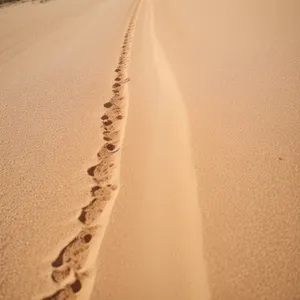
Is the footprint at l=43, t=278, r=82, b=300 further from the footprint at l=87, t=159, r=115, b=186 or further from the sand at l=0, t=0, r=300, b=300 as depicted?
the footprint at l=87, t=159, r=115, b=186

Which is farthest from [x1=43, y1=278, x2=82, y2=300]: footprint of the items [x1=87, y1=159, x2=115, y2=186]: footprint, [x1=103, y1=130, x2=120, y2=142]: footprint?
[x1=103, y1=130, x2=120, y2=142]: footprint

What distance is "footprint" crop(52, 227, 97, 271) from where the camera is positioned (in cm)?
175

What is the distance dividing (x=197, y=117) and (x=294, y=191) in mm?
1253

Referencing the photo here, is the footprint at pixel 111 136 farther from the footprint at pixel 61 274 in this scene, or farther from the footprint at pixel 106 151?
the footprint at pixel 61 274

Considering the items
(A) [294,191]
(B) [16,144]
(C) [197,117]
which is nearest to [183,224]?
(A) [294,191]

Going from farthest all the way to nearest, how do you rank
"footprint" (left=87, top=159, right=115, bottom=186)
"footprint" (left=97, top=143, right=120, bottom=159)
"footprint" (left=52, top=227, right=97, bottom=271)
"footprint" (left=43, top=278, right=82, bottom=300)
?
"footprint" (left=97, top=143, right=120, bottom=159), "footprint" (left=87, top=159, right=115, bottom=186), "footprint" (left=52, top=227, right=97, bottom=271), "footprint" (left=43, top=278, right=82, bottom=300)

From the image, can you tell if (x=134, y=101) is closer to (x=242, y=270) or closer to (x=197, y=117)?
(x=197, y=117)

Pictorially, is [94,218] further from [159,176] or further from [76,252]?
[159,176]

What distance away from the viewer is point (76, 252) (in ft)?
5.94

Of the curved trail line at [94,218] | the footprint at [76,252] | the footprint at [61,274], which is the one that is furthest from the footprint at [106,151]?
the footprint at [61,274]

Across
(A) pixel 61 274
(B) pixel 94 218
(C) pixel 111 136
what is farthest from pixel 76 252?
(C) pixel 111 136

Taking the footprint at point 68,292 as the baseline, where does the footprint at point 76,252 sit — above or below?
above

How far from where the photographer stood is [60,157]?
8.59ft

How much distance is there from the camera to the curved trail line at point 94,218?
1660 mm
